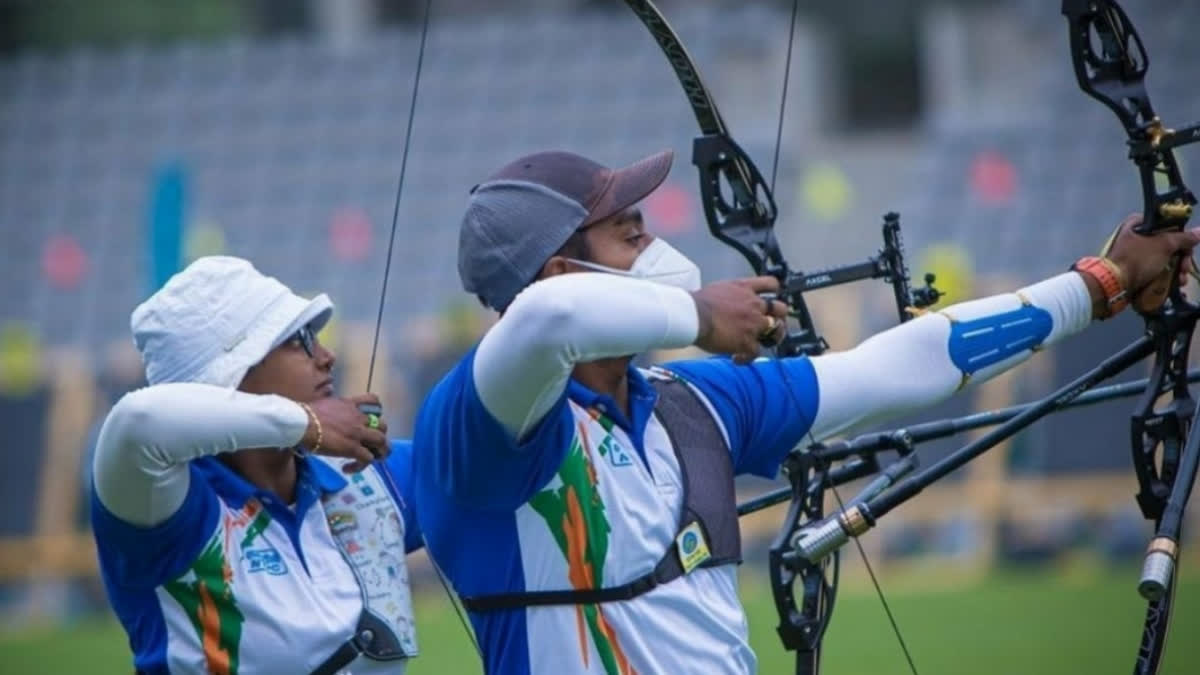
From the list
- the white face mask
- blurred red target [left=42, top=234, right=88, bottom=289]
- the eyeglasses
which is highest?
the white face mask

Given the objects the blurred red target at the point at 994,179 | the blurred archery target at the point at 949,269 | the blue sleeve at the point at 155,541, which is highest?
the blurred red target at the point at 994,179

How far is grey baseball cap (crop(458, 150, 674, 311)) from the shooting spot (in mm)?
3359

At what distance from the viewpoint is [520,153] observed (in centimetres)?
1653

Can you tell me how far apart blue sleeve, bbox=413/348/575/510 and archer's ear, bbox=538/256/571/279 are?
0.24 m

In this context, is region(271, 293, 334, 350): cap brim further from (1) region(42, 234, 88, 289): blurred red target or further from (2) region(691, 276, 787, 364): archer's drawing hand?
(1) region(42, 234, 88, 289): blurred red target

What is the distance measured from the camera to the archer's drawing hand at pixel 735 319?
10.1 feet

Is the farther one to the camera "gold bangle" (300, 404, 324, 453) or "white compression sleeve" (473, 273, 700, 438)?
"gold bangle" (300, 404, 324, 453)

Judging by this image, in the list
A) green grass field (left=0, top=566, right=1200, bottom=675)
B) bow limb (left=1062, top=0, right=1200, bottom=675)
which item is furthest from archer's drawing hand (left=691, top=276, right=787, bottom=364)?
green grass field (left=0, top=566, right=1200, bottom=675)

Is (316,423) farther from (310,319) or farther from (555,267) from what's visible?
(555,267)

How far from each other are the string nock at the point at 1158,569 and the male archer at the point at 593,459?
2.19 ft

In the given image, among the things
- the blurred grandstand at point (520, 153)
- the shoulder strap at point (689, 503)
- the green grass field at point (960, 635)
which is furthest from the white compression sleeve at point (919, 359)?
the blurred grandstand at point (520, 153)

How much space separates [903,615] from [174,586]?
6.96 metres

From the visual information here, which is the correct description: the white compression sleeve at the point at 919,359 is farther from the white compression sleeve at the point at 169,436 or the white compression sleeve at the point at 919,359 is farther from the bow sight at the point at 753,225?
the white compression sleeve at the point at 169,436

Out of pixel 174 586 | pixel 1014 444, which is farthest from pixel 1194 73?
pixel 174 586
